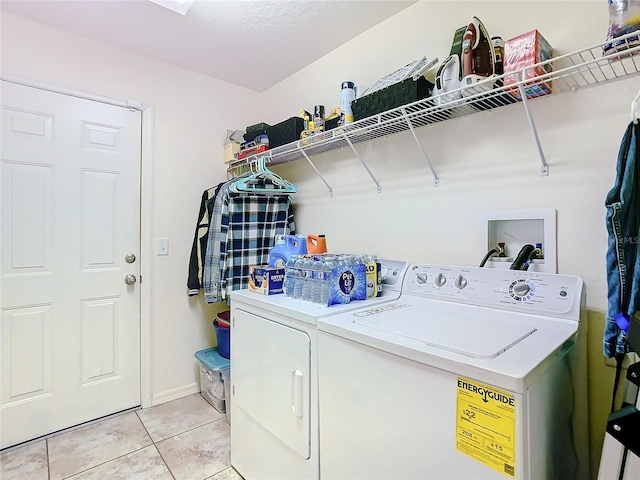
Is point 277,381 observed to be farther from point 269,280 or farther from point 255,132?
point 255,132

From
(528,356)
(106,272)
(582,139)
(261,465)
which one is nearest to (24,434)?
(106,272)

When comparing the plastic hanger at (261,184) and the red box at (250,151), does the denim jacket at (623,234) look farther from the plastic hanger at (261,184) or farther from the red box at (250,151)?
the red box at (250,151)

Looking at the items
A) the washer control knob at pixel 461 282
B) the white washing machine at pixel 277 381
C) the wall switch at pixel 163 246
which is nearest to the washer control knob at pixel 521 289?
the washer control knob at pixel 461 282

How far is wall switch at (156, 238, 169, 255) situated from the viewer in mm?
2404

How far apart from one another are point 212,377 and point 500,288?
1.94m

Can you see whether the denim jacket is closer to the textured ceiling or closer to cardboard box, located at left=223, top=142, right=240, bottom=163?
the textured ceiling

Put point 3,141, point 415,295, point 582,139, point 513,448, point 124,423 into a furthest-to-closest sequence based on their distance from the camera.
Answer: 1. point 124,423
2. point 3,141
3. point 415,295
4. point 582,139
5. point 513,448

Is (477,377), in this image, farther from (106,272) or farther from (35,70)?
(35,70)

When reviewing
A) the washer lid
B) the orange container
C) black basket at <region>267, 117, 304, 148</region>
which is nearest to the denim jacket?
the washer lid

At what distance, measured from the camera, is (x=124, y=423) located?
215 centimetres

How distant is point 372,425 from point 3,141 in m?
2.37

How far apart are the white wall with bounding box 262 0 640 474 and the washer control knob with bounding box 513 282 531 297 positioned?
0.67ft

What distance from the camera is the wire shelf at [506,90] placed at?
3.48 feet

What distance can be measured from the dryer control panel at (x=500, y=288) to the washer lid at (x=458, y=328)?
0.06m
